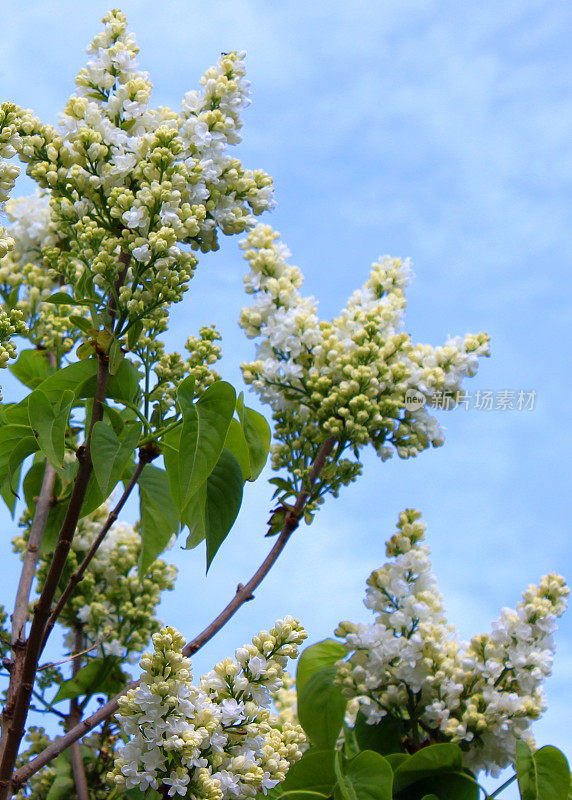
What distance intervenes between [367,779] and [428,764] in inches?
6.9

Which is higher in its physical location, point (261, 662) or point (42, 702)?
point (42, 702)

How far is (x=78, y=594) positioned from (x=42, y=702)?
0.42 m

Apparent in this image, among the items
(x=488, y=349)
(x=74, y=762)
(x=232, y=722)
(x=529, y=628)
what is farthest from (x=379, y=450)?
(x=74, y=762)

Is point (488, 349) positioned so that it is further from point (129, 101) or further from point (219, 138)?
point (129, 101)

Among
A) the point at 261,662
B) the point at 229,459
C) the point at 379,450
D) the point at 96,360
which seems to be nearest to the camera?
the point at 261,662

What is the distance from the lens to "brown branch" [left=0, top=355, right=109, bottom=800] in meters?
1.64

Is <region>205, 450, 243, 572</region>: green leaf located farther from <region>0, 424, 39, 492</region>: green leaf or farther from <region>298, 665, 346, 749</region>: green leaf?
<region>298, 665, 346, 749</region>: green leaf

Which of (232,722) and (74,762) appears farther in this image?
(74,762)

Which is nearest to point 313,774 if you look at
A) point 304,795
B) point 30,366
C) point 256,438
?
point 304,795

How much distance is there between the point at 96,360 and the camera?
1.87 metres

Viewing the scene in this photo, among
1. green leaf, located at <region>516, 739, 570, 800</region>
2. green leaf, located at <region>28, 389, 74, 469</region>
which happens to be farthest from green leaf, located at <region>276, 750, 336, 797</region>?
green leaf, located at <region>28, 389, 74, 469</region>

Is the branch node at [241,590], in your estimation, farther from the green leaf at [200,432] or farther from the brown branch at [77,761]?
the brown branch at [77,761]

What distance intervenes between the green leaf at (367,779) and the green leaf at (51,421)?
2.60 feet

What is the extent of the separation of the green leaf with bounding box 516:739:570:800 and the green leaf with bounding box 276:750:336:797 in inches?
15.6
